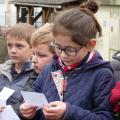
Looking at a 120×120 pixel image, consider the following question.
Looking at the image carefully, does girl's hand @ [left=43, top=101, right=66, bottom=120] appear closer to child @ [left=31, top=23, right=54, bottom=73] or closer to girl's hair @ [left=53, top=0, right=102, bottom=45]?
girl's hair @ [left=53, top=0, right=102, bottom=45]

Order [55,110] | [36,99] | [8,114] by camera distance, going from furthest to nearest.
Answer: [8,114]
[36,99]
[55,110]

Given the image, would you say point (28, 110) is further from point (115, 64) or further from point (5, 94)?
point (115, 64)

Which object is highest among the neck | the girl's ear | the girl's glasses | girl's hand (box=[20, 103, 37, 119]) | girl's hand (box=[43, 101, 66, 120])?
the girl's ear

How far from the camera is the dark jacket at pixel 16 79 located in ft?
9.82

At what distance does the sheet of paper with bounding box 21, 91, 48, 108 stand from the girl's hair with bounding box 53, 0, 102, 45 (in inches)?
13.5

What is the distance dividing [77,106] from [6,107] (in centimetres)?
65

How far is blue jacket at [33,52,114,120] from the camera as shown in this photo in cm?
232

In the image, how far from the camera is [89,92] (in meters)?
2.38

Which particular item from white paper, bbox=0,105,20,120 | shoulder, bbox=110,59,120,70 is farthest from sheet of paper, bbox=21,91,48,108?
shoulder, bbox=110,59,120,70

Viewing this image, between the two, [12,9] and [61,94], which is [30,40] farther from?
[12,9]

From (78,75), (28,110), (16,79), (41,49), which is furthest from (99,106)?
(16,79)

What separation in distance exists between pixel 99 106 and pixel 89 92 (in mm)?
92

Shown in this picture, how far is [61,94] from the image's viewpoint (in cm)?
245

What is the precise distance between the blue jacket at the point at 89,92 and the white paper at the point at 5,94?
1.35 feet
